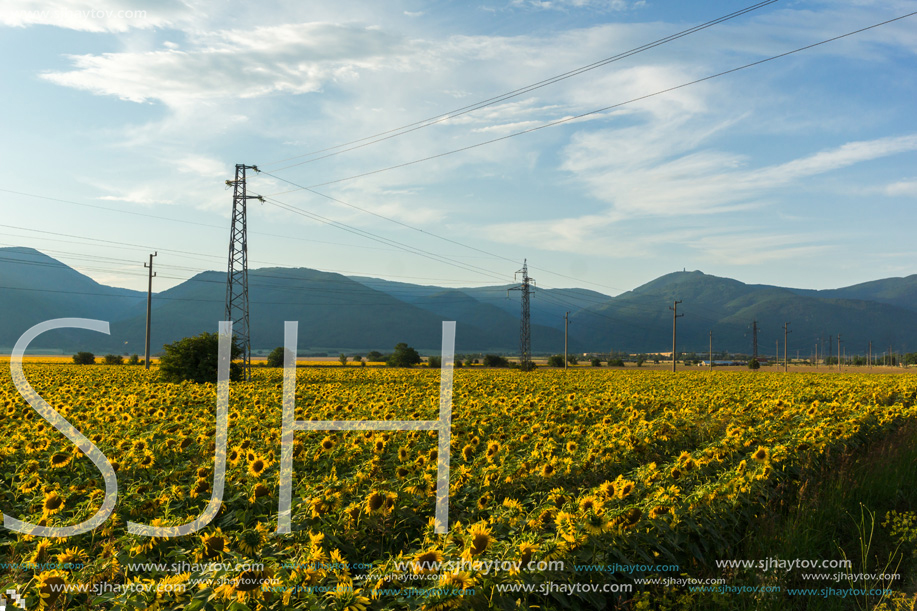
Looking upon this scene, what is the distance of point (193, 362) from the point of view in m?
27.1

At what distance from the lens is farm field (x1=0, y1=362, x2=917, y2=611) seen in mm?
4016

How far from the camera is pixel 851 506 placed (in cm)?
775

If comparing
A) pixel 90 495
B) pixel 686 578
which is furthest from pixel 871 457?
pixel 90 495

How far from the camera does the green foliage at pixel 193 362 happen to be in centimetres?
2675

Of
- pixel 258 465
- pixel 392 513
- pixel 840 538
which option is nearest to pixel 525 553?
pixel 392 513

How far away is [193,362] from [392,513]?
24.4 metres

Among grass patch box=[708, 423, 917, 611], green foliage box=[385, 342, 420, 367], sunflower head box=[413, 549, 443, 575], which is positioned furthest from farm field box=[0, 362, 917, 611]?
green foliage box=[385, 342, 420, 367]

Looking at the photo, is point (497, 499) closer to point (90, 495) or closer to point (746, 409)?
point (90, 495)

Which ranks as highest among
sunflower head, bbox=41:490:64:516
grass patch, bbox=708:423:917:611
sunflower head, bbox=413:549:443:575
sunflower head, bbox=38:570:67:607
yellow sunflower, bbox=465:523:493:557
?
yellow sunflower, bbox=465:523:493:557

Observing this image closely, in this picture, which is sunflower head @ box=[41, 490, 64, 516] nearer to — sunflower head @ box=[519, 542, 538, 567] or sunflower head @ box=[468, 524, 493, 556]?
sunflower head @ box=[468, 524, 493, 556]

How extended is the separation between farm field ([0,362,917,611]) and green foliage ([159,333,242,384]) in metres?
16.5

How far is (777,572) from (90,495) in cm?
703

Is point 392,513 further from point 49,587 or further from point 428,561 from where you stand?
point 49,587

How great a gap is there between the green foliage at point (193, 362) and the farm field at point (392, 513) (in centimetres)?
1649
